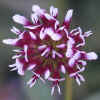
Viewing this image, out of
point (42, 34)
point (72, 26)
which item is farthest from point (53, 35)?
point (72, 26)

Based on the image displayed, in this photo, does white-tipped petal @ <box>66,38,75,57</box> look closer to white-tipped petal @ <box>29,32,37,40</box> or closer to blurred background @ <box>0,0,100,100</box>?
white-tipped petal @ <box>29,32,37,40</box>

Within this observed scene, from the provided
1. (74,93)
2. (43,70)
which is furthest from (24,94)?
(43,70)

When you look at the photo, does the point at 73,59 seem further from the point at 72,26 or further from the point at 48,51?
the point at 72,26

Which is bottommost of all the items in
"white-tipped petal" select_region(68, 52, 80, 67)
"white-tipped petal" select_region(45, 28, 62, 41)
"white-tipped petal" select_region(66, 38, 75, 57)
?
"white-tipped petal" select_region(68, 52, 80, 67)

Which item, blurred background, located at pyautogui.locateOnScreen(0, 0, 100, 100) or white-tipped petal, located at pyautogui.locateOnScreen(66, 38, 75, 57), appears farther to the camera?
blurred background, located at pyautogui.locateOnScreen(0, 0, 100, 100)

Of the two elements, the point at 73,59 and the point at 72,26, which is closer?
the point at 73,59

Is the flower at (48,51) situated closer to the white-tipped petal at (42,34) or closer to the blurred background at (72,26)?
the white-tipped petal at (42,34)

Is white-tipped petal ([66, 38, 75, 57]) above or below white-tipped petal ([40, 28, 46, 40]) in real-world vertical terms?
below

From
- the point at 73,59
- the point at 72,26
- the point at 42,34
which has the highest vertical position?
the point at 72,26

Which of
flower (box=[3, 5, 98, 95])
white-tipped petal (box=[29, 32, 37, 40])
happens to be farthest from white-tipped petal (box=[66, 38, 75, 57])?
white-tipped petal (box=[29, 32, 37, 40])
